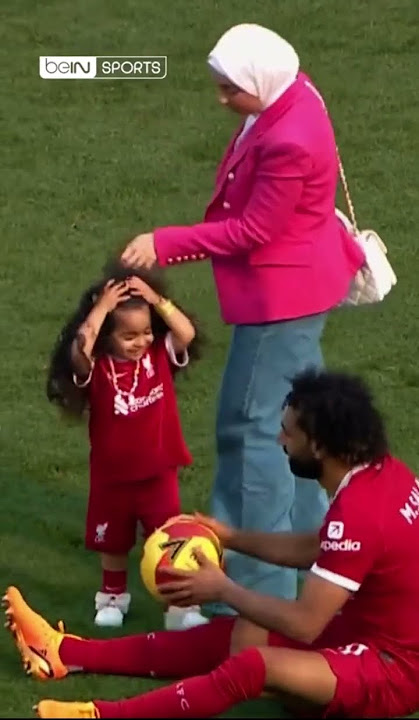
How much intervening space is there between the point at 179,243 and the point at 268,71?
0.64m

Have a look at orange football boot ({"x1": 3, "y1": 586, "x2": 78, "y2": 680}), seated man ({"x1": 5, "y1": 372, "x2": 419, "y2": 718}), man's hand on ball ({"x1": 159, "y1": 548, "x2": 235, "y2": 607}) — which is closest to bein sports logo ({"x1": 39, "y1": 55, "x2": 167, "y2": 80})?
orange football boot ({"x1": 3, "y1": 586, "x2": 78, "y2": 680})

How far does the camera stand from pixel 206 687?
191 inches

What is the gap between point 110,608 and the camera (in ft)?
19.8

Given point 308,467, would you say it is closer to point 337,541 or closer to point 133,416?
point 337,541

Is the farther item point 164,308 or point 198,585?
point 164,308

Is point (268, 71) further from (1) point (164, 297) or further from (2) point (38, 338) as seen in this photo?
(2) point (38, 338)

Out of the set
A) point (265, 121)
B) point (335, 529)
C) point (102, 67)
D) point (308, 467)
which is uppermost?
point (102, 67)

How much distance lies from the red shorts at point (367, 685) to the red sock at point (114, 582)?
3.93 ft

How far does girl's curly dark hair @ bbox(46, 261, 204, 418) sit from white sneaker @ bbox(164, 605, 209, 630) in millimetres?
757

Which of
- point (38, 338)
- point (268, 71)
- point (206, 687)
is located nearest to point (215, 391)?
point (38, 338)

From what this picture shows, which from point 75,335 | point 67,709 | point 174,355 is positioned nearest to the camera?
point 67,709

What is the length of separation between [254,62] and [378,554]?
67.3 inches

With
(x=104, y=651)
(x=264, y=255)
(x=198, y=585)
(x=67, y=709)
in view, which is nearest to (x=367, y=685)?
(x=198, y=585)

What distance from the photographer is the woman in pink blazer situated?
5668mm
